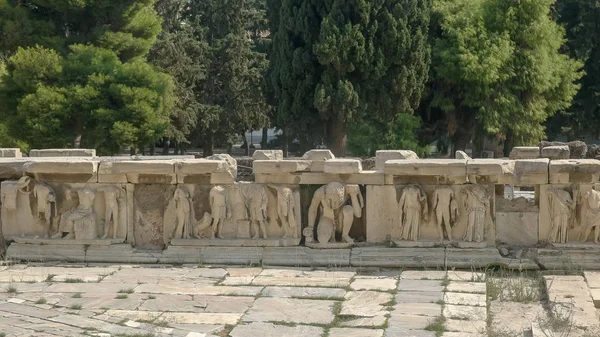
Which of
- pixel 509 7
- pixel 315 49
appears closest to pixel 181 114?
pixel 315 49

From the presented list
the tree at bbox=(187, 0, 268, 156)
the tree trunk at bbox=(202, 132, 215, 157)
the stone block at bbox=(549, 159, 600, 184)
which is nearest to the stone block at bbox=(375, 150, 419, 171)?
the stone block at bbox=(549, 159, 600, 184)

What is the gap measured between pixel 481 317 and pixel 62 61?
19.1m

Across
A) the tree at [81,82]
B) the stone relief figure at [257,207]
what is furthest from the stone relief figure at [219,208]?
the tree at [81,82]

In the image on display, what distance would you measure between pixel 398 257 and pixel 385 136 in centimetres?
1851

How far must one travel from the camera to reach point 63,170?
12117mm

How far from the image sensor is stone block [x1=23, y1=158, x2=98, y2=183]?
12.1 meters

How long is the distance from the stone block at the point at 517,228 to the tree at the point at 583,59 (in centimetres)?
2381

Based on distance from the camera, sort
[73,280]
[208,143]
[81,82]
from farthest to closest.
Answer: [208,143] → [81,82] → [73,280]

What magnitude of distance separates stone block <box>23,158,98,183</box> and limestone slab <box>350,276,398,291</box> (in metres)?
3.90

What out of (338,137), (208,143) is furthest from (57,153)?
(208,143)

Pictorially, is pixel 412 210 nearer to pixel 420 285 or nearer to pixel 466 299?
pixel 420 285

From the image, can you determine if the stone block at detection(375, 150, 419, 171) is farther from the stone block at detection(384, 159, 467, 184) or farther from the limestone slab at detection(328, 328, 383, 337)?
the limestone slab at detection(328, 328, 383, 337)

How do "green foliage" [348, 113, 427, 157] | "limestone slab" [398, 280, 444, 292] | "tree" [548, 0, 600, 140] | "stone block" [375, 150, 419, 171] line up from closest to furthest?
"limestone slab" [398, 280, 444, 292], "stone block" [375, 150, 419, 171], "green foliage" [348, 113, 427, 157], "tree" [548, 0, 600, 140]

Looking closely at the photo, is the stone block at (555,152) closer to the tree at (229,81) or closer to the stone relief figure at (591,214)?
the stone relief figure at (591,214)
